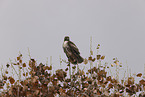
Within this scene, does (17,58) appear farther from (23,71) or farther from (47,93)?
(47,93)

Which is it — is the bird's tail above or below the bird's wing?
below

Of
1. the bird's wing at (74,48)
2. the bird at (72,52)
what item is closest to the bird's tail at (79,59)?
the bird at (72,52)

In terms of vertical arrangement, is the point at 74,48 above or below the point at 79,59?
above

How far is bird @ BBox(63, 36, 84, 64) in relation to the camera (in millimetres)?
4727

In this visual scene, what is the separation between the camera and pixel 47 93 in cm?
391

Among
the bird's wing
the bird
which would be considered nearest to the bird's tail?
the bird

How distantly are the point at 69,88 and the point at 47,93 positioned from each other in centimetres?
76

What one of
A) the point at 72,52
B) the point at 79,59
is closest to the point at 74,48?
the point at 72,52

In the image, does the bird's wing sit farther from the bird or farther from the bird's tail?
the bird's tail

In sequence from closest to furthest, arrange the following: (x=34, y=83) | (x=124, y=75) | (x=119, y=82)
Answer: (x=34, y=83) < (x=119, y=82) < (x=124, y=75)

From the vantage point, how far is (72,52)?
475cm

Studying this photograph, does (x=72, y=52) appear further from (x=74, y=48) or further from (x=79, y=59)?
(x=79, y=59)

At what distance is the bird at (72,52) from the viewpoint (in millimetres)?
4727

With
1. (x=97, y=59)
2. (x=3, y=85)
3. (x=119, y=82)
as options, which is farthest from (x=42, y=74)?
(x=119, y=82)
